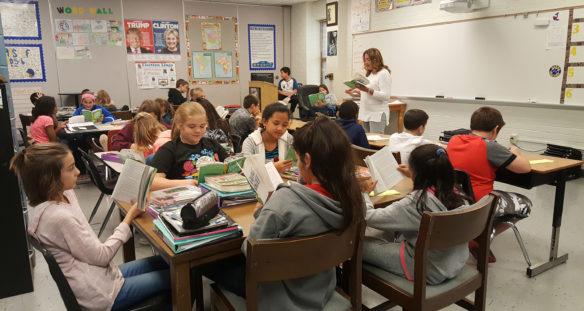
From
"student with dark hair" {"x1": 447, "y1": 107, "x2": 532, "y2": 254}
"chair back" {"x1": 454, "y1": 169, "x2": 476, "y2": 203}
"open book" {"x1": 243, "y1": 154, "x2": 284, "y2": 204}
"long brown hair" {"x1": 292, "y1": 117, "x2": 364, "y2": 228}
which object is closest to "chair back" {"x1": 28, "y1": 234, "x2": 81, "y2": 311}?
"open book" {"x1": 243, "y1": 154, "x2": 284, "y2": 204}

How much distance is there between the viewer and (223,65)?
365 inches

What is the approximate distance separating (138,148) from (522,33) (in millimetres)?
4647

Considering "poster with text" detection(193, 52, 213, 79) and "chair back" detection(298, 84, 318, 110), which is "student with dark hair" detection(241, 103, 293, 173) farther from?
"poster with text" detection(193, 52, 213, 79)

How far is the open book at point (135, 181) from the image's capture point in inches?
60.2

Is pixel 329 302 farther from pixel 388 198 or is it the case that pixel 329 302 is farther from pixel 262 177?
pixel 388 198

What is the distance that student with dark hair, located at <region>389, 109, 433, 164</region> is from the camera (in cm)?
283

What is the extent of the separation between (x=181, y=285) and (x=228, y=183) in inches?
21.9

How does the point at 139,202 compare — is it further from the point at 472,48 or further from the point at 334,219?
the point at 472,48

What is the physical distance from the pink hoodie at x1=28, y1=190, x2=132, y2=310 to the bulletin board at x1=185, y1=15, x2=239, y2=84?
26.2ft

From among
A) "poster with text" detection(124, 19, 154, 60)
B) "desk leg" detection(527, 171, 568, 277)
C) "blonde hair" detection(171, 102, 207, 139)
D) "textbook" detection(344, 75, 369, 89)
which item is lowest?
"desk leg" detection(527, 171, 568, 277)

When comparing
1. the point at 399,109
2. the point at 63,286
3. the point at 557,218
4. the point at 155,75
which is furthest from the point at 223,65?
the point at 63,286

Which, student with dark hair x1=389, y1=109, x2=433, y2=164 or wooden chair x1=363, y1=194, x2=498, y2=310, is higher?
student with dark hair x1=389, y1=109, x2=433, y2=164

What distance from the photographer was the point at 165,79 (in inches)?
343

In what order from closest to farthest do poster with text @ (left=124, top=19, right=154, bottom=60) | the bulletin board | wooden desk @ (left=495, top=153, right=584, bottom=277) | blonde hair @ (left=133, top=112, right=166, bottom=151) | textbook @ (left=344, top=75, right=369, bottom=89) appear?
wooden desk @ (left=495, top=153, right=584, bottom=277) → blonde hair @ (left=133, top=112, right=166, bottom=151) → textbook @ (left=344, top=75, right=369, bottom=89) → poster with text @ (left=124, top=19, right=154, bottom=60) → the bulletin board
